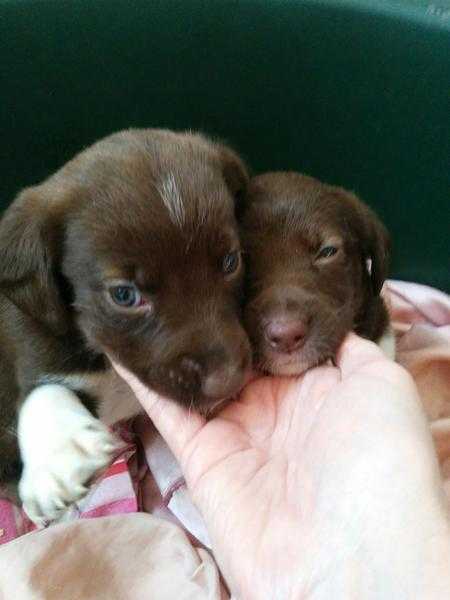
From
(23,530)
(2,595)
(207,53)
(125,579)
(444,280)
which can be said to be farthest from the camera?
(444,280)

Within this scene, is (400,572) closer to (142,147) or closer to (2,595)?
(142,147)

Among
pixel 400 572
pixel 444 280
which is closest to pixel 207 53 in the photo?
pixel 444 280

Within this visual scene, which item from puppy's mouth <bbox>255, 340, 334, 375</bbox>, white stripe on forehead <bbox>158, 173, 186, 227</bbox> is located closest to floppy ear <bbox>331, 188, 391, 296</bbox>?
puppy's mouth <bbox>255, 340, 334, 375</bbox>

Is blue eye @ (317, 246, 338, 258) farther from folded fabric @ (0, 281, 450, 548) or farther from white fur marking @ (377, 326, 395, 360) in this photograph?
folded fabric @ (0, 281, 450, 548)

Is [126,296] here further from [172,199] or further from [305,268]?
[305,268]

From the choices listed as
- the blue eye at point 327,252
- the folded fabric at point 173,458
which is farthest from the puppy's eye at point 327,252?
the folded fabric at point 173,458

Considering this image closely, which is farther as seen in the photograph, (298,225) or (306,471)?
(298,225)
